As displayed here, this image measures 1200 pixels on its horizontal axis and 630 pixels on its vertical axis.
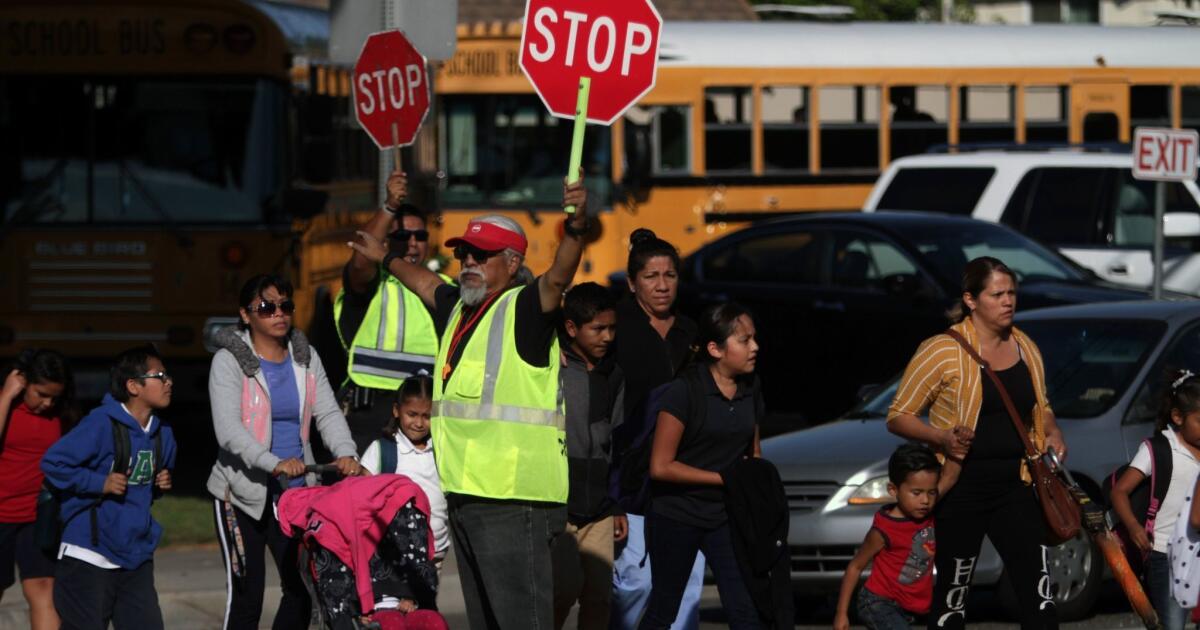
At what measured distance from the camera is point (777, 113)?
21.0 m

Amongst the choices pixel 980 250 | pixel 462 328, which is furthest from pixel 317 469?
pixel 980 250

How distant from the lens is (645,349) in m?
7.77

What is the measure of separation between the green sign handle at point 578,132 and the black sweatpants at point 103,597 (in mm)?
2274

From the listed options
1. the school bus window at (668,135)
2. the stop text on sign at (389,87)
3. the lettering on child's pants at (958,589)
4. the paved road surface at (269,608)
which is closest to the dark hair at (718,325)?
the lettering on child's pants at (958,589)

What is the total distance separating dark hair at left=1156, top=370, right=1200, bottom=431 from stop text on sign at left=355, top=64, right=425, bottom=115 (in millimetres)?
3501

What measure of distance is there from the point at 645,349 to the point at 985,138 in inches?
575

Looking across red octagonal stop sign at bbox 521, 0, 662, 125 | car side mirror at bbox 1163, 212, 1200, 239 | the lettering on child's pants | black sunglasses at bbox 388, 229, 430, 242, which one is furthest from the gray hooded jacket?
car side mirror at bbox 1163, 212, 1200, 239

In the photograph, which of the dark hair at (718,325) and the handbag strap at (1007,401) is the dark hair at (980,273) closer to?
the handbag strap at (1007,401)

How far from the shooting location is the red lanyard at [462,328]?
6.54 meters

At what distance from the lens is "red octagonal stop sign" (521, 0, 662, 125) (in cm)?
724

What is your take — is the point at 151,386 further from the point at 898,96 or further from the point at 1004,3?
the point at 1004,3

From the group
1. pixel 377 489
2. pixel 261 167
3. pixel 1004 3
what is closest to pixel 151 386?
pixel 377 489

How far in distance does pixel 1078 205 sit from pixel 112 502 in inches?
412

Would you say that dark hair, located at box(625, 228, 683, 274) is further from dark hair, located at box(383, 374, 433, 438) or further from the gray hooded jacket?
the gray hooded jacket
